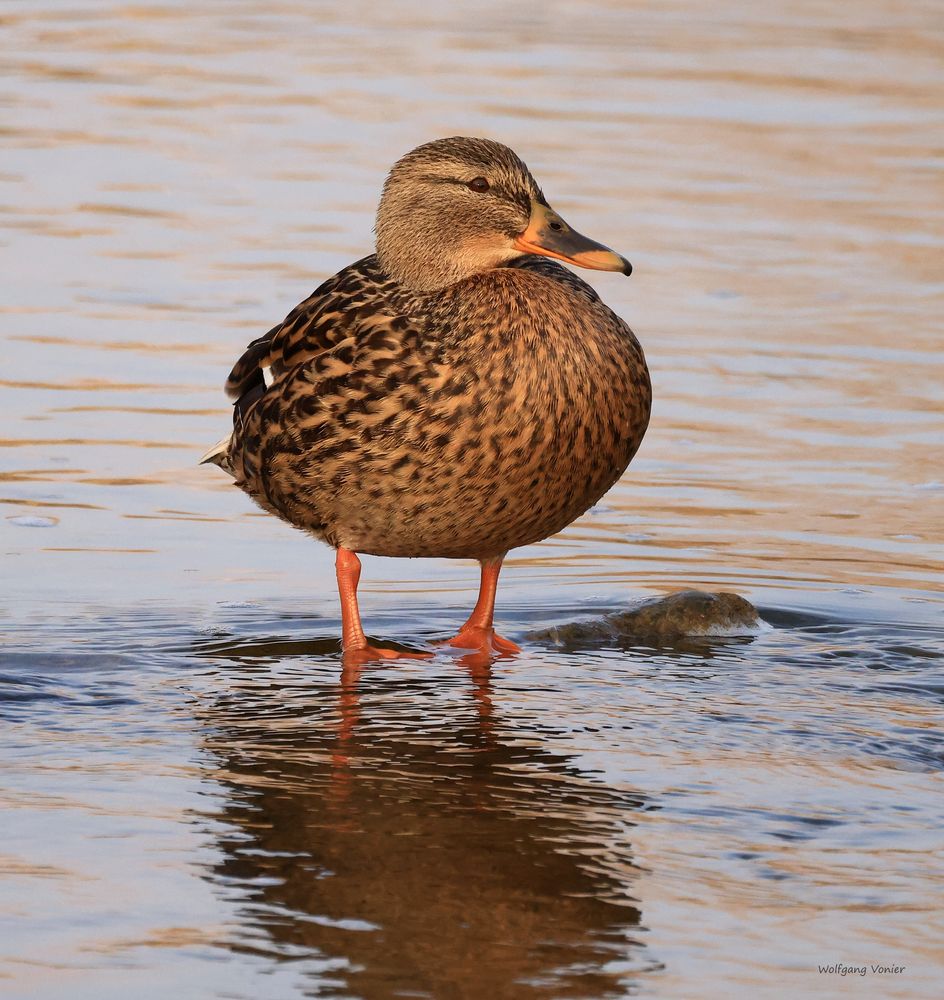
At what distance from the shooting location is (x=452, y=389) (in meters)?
6.02

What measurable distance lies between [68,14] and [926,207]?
33.0ft

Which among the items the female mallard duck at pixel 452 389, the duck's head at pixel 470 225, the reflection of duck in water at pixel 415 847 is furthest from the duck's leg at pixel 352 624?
the duck's head at pixel 470 225

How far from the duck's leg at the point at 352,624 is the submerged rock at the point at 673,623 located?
0.49 m

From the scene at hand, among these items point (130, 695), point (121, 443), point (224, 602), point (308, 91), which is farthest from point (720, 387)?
point (308, 91)

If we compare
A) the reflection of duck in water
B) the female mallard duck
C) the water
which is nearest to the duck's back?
the female mallard duck

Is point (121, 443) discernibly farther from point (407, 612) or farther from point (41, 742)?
point (41, 742)

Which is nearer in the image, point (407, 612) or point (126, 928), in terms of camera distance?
point (126, 928)

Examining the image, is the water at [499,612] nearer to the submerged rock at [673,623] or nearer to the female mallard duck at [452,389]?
the submerged rock at [673,623]

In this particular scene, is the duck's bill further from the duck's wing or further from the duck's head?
the duck's wing

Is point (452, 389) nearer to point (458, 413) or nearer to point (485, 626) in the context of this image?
point (458, 413)

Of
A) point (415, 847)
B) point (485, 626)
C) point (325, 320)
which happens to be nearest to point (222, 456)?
point (325, 320)

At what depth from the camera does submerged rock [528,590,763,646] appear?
6.52 meters

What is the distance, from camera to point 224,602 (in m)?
6.73

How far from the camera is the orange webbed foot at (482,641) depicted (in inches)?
250
